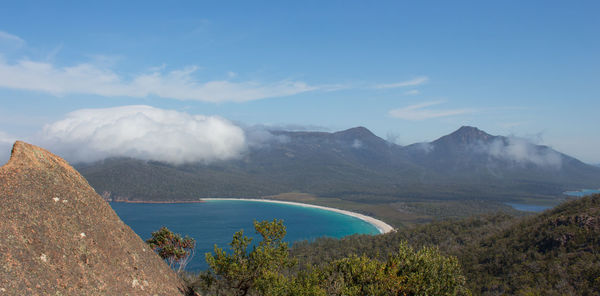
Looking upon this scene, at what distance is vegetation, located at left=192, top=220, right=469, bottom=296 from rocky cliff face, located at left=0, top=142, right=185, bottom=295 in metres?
5.26

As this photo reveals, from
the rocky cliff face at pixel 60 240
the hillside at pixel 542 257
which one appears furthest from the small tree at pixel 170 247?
the hillside at pixel 542 257

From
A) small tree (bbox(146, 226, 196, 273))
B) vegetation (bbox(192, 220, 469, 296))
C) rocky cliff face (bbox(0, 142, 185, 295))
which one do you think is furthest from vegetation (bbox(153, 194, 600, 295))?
rocky cliff face (bbox(0, 142, 185, 295))

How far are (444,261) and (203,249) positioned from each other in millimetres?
142394

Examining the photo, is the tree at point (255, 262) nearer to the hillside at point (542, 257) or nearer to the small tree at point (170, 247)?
the hillside at point (542, 257)

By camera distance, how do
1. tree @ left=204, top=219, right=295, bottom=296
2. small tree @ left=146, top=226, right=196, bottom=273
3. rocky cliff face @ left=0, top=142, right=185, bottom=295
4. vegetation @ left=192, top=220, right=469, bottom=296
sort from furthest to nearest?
small tree @ left=146, top=226, right=196, bottom=273, tree @ left=204, top=219, right=295, bottom=296, vegetation @ left=192, top=220, right=469, bottom=296, rocky cliff face @ left=0, top=142, right=185, bottom=295

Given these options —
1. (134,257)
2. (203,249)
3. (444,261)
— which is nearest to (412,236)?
(203,249)

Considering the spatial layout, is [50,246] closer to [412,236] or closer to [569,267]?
Answer: [569,267]

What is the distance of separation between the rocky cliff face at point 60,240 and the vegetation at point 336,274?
5262mm

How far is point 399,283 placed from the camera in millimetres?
24141

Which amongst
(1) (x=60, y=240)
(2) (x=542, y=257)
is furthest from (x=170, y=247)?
(2) (x=542, y=257)

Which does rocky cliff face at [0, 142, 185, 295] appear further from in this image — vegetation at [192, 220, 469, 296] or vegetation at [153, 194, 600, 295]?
vegetation at [153, 194, 600, 295]

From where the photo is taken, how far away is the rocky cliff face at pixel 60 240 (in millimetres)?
16578

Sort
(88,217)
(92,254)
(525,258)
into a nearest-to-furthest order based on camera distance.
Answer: (92,254) → (88,217) → (525,258)

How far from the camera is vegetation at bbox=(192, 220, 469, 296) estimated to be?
2408 cm
